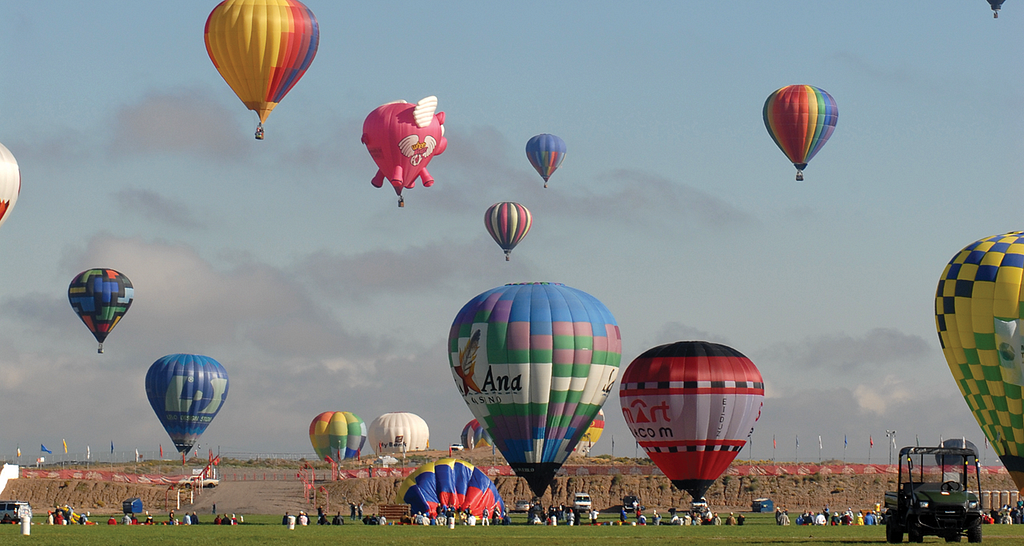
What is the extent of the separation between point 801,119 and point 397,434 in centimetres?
7609

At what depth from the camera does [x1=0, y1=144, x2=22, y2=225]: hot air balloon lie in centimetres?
7506

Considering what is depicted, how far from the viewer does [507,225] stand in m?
110

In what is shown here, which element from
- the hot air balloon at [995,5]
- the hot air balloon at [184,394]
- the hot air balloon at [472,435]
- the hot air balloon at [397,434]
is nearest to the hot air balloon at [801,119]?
the hot air balloon at [995,5]

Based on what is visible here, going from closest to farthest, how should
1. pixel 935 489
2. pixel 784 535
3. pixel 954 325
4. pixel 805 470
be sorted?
pixel 935 489
pixel 784 535
pixel 954 325
pixel 805 470

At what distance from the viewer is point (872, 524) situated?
6375 centimetres

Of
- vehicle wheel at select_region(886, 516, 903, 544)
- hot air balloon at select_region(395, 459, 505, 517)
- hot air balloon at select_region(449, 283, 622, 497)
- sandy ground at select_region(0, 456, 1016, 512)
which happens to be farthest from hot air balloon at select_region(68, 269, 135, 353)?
vehicle wheel at select_region(886, 516, 903, 544)

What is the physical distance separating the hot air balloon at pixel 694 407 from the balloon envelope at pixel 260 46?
23725 mm

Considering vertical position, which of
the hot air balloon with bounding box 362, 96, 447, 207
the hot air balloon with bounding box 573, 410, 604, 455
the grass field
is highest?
the hot air balloon with bounding box 362, 96, 447, 207

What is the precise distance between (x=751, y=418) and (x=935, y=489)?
117 feet

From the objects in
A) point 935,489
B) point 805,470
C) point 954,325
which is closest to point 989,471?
point 805,470

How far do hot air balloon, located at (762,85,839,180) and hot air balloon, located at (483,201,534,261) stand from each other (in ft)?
93.4

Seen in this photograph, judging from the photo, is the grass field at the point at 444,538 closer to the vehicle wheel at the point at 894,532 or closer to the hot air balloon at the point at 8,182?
the vehicle wheel at the point at 894,532

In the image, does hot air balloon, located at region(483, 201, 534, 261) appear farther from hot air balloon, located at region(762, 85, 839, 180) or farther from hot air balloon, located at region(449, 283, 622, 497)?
hot air balloon, located at region(449, 283, 622, 497)

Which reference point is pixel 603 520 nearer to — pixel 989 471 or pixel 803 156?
pixel 803 156
